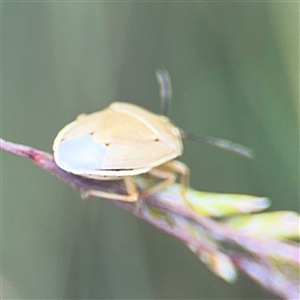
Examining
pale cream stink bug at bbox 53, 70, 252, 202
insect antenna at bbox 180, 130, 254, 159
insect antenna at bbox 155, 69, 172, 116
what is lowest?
insect antenna at bbox 180, 130, 254, 159

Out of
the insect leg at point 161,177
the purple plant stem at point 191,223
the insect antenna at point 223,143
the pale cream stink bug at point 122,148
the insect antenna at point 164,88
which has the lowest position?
the purple plant stem at point 191,223

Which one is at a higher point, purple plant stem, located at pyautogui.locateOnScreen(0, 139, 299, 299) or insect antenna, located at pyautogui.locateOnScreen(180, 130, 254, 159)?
insect antenna, located at pyautogui.locateOnScreen(180, 130, 254, 159)

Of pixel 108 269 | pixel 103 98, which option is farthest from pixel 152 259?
pixel 103 98

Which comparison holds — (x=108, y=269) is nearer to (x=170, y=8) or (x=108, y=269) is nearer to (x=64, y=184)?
(x=64, y=184)
